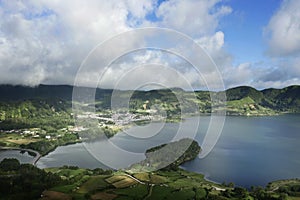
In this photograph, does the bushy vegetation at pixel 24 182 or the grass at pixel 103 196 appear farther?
the bushy vegetation at pixel 24 182

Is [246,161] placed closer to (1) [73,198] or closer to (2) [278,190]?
(2) [278,190]

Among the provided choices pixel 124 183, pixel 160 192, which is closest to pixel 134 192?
pixel 124 183

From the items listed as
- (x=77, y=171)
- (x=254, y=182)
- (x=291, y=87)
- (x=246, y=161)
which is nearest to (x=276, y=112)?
(x=291, y=87)

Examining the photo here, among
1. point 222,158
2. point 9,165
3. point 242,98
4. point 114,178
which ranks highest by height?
point 242,98

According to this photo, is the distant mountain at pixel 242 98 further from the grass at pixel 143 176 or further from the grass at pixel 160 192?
the grass at pixel 160 192

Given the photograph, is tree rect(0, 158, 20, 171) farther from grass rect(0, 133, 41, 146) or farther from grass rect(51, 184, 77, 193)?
grass rect(0, 133, 41, 146)

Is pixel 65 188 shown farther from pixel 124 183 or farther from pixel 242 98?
pixel 242 98

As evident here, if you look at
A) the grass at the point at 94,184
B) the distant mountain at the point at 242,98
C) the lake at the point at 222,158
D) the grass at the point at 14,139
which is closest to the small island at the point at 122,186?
the grass at the point at 94,184

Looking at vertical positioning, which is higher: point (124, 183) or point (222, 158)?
point (124, 183)

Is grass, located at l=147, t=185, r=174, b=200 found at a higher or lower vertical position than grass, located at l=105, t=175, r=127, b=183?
lower

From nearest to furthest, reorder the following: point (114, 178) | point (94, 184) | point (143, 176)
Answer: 1. point (94, 184)
2. point (114, 178)
3. point (143, 176)

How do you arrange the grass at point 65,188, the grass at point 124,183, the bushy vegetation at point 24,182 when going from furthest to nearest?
the grass at point 124,183 < the grass at point 65,188 < the bushy vegetation at point 24,182

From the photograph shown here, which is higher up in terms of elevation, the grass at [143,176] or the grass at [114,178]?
the grass at [114,178]

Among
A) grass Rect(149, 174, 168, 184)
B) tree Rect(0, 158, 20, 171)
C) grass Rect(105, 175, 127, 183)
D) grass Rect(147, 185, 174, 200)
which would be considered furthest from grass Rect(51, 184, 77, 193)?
tree Rect(0, 158, 20, 171)
